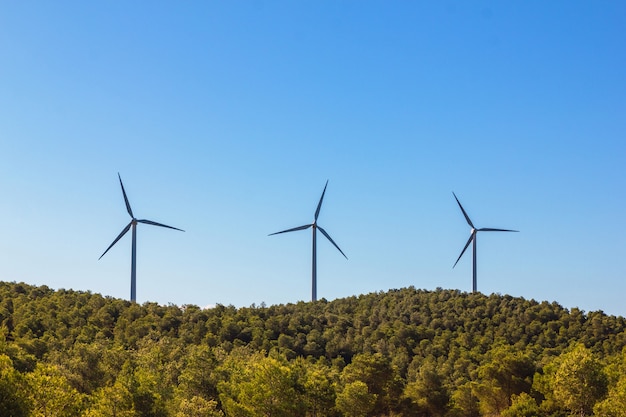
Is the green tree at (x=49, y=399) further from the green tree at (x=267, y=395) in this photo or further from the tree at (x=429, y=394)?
the tree at (x=429, y=394)

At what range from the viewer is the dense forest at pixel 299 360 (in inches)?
2864

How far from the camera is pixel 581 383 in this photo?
88.8 metres

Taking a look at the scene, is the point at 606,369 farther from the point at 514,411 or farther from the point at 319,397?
the point at 319,397

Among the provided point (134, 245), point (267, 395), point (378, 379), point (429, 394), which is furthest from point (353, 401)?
point (134, 245)

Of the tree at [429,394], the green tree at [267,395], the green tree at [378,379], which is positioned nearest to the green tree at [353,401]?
the green tree at [378,379]

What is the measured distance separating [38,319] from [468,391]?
269 feet

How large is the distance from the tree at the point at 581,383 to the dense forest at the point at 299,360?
159mm

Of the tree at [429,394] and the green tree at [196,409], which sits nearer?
the green tree at [196,409]

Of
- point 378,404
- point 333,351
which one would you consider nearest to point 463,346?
point 333,351

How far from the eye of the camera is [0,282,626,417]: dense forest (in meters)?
72.8

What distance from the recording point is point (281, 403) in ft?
249

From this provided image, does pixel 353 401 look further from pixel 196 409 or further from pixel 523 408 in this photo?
pixel 196 409

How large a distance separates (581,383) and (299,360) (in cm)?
5034

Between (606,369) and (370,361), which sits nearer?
(606,369)
